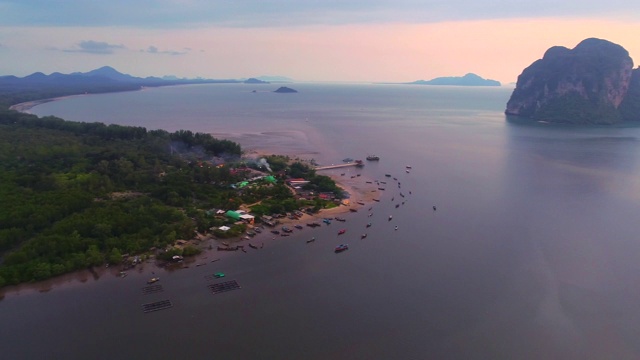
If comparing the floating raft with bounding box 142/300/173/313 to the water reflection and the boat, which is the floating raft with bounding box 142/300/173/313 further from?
the water reflection

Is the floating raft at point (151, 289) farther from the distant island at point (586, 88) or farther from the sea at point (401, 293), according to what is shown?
the distant island at point (586, 88)

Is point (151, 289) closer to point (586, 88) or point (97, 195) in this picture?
point (97, 195)

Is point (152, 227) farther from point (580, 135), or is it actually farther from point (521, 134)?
point (580, 135)

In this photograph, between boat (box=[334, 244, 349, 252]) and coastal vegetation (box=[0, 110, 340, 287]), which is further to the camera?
boat (box=[334, 244, 349, 252])

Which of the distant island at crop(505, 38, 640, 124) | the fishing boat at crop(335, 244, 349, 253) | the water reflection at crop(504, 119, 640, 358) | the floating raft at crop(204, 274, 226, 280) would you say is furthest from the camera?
the distant island at crop(505, 38, 640, 124)

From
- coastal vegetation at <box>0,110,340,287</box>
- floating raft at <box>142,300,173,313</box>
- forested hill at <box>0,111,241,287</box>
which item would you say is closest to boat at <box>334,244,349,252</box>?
coastal vegetation at <box>0,110,340,287</box>

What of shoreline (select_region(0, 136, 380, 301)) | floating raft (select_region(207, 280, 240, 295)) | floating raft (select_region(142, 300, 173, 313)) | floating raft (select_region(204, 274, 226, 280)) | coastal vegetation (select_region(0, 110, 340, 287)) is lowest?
floating raft (select_region(142, 300, 173, 313))
